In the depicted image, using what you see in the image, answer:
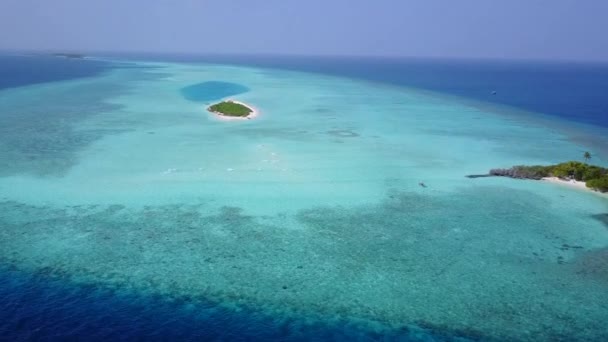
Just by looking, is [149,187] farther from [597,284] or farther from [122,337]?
[597,284]

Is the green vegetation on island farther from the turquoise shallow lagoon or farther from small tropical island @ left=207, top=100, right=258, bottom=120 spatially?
the turquoise shallow lagoon

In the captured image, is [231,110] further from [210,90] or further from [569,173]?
[569,173]

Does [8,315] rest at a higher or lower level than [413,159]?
lower

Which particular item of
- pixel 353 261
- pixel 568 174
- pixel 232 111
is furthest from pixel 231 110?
pixel 353 261

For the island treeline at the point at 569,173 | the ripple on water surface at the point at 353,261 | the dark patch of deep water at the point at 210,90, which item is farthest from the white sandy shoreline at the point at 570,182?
the dark patch of deep water at the point at 210,90

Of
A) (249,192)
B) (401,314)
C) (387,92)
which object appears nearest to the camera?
(401,314)

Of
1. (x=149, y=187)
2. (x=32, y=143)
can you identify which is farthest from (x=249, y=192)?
(x=32, y=143)

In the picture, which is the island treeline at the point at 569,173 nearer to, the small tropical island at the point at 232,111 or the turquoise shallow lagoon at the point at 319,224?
the turquoise shallow lagoon at the point at 319,224
